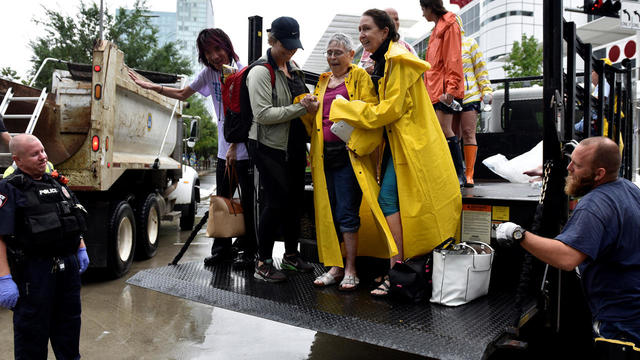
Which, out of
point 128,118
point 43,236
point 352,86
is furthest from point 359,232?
point 128,118

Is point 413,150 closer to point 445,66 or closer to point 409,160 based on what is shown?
point 409,160

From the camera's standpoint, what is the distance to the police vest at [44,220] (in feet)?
9.51

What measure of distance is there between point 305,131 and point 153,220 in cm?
427

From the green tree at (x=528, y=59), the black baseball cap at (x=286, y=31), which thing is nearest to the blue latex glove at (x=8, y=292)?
the black baseball cap at (x=286, y=31)

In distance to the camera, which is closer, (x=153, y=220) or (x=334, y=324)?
(x=334, y=324)

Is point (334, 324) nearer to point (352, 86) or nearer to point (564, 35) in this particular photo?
point (352, 86)

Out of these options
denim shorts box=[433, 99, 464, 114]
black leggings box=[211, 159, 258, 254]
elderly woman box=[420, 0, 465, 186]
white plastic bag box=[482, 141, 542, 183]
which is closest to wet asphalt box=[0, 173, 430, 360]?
black leggings box=[211, 159, 258, 254]

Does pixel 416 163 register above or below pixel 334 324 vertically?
above

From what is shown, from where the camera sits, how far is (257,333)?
4277mm

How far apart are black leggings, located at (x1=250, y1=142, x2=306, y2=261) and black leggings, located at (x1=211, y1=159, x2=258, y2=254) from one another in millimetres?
257

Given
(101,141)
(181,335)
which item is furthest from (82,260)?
(101,141)

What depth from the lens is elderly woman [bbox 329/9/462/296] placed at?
9.95 feet

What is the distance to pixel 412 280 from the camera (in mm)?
2914

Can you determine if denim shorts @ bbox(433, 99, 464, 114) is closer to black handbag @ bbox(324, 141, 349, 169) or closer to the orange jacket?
the orange jacket
